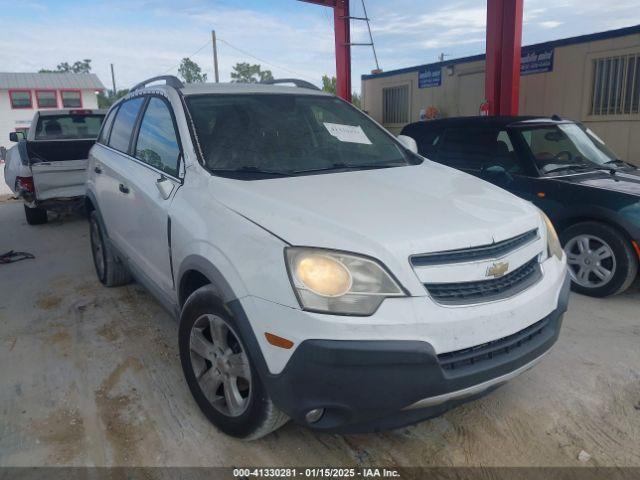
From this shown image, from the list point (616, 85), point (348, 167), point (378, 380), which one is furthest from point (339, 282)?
point (616, 85)

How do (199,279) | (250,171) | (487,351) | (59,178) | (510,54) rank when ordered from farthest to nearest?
(510,54) → (59,178) → (250,171) → (199,279) → (487,351)

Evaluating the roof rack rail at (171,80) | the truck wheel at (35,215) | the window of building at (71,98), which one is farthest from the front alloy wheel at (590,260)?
the window of building at (71,98)

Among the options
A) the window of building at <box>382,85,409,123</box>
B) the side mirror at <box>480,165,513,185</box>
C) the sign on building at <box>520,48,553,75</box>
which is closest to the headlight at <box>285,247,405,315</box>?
the side mirror at <box>480,165,513,185</box>

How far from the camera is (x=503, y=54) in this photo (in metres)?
8.22

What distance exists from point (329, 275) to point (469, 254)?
623mm

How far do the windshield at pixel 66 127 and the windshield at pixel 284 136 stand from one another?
6.37m

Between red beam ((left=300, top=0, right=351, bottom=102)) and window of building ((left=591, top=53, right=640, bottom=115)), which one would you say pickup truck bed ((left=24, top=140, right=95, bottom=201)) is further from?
window of building ((left=591, top=53, right=640, bottom=115))

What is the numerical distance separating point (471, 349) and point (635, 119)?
8615 mm

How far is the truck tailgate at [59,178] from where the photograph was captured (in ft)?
24.9

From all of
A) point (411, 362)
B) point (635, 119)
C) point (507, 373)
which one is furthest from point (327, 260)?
point (635, 119)

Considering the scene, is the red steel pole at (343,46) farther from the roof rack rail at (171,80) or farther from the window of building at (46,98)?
the window of building at (46,98)

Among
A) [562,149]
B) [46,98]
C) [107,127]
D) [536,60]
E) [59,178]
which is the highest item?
[46,98]

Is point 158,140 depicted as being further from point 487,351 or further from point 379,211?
point 487,351

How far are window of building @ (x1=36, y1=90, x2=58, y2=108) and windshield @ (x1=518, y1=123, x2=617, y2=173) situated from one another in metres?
44.4
